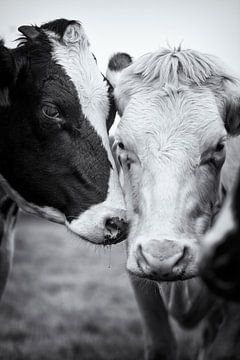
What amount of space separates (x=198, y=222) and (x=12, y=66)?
1521 millimetres

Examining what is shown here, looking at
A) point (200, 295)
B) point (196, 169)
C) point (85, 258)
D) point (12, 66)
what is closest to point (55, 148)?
point (12, 66)

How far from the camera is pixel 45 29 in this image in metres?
4.17

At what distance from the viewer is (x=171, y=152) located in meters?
3.41

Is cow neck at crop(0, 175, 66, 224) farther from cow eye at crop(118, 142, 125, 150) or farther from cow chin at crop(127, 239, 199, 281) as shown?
cow chin at crop(127, 239, 199, 281)

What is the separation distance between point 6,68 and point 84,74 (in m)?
0.50

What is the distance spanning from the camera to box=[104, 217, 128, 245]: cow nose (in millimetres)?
3574

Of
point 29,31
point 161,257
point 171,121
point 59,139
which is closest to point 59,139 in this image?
point 59,139

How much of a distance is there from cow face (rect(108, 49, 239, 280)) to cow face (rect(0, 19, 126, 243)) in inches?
5.9

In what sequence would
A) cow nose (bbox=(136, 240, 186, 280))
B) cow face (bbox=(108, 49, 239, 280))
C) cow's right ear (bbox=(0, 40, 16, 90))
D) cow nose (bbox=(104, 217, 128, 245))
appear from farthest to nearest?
1. cow's right ear (bbox=(0, 40, 16, 90))
2. cow nose (bbox=(104, 217, 128, 245))
3. cow face (bbox=(108, 49, 239, 280))
4. cow nose (bbox=(136, 240, 186, 280))

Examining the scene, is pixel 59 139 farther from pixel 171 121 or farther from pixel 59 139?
pixel 171 121

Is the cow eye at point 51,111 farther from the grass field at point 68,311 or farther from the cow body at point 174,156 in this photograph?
the grass field at point 68,311

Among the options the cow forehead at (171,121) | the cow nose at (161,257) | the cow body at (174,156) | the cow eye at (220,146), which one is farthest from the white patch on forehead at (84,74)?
the cow nose at (161,257)

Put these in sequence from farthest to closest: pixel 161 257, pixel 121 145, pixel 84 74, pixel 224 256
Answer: pixel 84 74
pixel 121 145
pixel 161 257
pixel 224 256

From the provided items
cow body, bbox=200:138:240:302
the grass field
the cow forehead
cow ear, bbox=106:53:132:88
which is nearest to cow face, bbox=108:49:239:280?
the cow forehead
